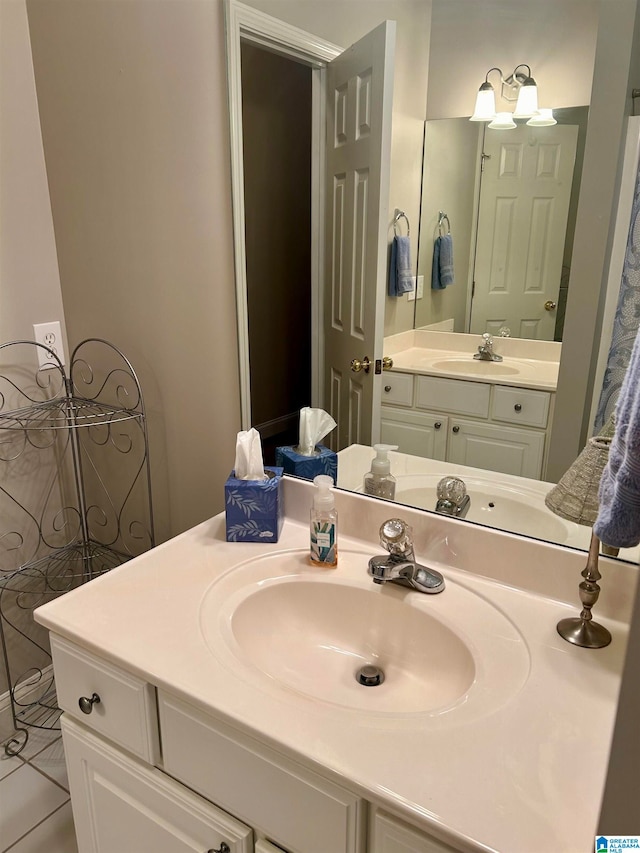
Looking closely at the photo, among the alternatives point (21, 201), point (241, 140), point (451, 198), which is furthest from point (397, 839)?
point (21, 201)

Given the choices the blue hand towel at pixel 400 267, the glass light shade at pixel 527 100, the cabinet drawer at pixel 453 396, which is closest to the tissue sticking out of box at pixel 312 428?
the cabinet drawer at pixel 453 396

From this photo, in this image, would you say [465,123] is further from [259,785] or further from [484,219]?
[259,785]

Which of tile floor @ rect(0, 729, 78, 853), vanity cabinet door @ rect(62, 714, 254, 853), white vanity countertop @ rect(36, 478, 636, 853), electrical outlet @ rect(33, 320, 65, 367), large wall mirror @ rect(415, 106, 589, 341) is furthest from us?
electrical outlet @ rect(33, 320, 65, 367)

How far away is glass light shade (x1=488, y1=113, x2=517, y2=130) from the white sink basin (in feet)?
2.75

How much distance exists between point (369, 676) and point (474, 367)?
2.02 ft

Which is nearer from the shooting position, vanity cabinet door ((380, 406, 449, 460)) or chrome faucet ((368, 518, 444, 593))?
chrome faucet ((368, 518, 444, 593))

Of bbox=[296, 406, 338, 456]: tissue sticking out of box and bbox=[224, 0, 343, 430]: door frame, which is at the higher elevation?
bbox=[224, 0, 343, 430]: door frame

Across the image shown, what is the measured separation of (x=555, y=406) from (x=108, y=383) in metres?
1.20

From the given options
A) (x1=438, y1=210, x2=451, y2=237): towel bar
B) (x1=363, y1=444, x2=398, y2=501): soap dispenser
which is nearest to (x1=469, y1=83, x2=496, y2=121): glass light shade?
(x1=438, y1=210, x2=451, y2=237): towel bar

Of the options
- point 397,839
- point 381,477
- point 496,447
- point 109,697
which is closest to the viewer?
point 397,839

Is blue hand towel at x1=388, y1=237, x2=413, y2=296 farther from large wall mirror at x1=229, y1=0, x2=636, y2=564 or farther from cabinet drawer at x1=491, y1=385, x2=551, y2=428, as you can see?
cabinet drawer at x1=491, y1=385, x2=551, y2=428

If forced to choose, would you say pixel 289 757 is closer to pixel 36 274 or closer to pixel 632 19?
pixel 632 19

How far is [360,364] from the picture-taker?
4.62ft

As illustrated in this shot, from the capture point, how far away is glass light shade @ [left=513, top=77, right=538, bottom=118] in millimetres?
1054
